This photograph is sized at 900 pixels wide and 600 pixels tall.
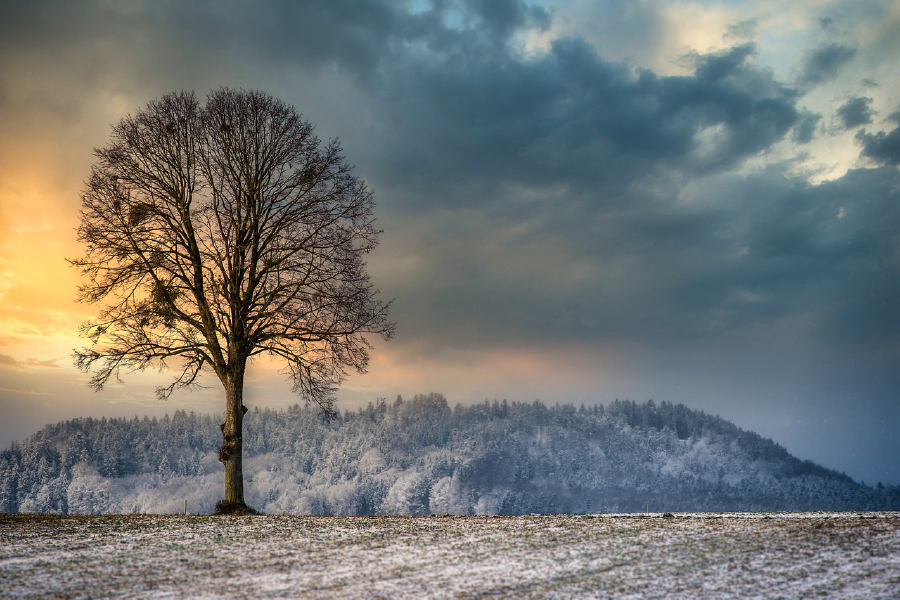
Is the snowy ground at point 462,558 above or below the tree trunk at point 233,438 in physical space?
below

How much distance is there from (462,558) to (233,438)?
13179mm

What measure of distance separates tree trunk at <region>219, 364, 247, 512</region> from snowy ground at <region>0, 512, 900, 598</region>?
5770mm

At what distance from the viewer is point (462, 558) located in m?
11.4

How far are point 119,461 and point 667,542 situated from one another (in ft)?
527

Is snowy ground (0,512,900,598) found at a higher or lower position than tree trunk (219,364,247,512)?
lower

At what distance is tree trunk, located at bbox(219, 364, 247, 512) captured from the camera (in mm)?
21906

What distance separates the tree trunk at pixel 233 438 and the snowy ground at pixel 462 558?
5.77 m

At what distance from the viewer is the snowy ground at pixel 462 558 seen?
31.0 ft

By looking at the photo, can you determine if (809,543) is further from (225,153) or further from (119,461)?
(119,461)

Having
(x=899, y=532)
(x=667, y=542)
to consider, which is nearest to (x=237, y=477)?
(x=667, y=542)

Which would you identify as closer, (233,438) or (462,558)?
(462,558)

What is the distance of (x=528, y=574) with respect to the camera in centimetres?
1026

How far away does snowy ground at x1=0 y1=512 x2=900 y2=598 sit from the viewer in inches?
372

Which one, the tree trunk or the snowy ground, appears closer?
the snowy ground
